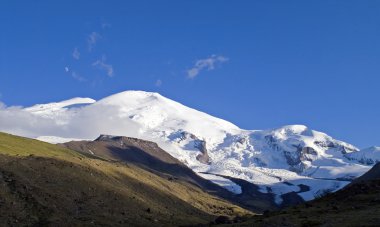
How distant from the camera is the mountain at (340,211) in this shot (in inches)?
1951

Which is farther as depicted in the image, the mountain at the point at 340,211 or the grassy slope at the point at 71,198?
the grassy slope at the point at 71,198

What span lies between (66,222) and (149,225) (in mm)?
21946

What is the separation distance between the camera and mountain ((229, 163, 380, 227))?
49562 mm

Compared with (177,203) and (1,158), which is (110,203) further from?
(177,203)

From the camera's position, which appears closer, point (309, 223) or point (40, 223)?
Result: point (309, 223)

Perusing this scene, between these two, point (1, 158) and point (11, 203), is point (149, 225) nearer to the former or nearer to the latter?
point (11, 203)

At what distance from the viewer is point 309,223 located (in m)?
50.7

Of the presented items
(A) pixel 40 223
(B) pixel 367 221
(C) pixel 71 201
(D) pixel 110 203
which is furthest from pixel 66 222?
(B) pixel 367 221

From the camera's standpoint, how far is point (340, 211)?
56500 mm

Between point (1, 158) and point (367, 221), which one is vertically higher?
point (1, 158)

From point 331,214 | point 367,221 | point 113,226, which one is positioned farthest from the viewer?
point 113,226

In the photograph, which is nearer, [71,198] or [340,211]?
[340,211]

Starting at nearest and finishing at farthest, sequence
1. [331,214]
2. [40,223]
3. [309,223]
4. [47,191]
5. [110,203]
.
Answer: [309,223] < [331,214] < [40,223] < [47,191] < [110,203]

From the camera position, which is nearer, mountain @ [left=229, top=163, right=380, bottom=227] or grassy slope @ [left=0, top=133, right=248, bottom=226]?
mountain @ [left=229, top=163, right=380, bottom=227]
